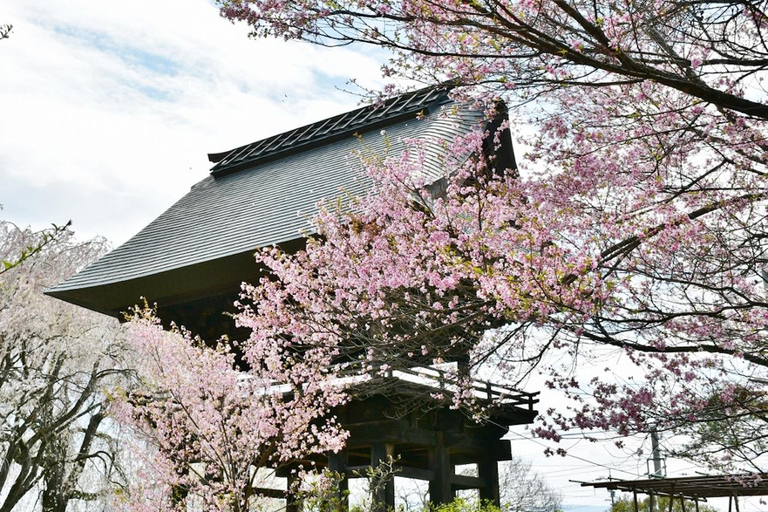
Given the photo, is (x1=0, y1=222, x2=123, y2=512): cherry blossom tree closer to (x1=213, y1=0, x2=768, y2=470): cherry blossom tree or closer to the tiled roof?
the tiled roof

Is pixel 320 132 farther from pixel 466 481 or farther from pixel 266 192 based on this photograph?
pixel 466 481

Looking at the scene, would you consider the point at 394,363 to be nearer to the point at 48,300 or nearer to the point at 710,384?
the point at 710,384

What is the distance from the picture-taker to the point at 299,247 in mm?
7742

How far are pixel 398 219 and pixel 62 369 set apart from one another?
7851 mm

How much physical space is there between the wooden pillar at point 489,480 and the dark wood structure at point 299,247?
1cm

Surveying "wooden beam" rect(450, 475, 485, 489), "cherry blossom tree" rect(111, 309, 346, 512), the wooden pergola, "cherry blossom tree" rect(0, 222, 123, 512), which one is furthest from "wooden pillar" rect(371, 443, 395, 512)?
"cherry blossom tree" rect(0, 222, 123, 512)

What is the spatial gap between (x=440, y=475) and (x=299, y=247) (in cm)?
332

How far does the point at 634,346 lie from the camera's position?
421 centimetres

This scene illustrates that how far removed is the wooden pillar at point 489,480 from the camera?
9609 mm

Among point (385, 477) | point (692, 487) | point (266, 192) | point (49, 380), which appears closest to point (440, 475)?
point (385, 477)

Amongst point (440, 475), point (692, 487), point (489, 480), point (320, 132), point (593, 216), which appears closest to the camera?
point (593, 216)

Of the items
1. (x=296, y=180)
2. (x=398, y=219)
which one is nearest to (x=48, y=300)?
(x=296, y=180)

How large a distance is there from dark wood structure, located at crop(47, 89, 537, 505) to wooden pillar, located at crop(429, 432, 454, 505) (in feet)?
0.04

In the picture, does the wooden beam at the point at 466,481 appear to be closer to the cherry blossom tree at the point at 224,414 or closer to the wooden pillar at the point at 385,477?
the wooden pillar at the point at 385,477
